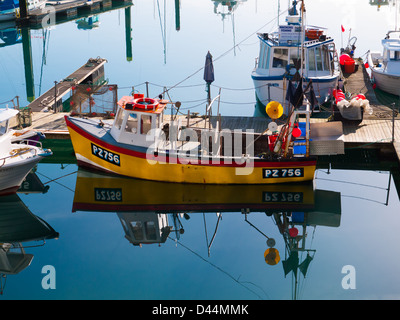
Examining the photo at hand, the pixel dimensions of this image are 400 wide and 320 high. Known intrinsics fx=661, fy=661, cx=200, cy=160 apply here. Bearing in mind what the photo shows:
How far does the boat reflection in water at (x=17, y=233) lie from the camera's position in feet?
51.7

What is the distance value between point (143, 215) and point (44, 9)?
109ft

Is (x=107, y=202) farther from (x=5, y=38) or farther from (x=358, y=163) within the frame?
(x=5, y=38)

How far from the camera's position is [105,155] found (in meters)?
20.0

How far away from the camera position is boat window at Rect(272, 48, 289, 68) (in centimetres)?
2584

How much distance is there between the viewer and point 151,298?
14367 millimetres

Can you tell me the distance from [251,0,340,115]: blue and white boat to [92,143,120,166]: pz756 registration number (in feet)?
26.3

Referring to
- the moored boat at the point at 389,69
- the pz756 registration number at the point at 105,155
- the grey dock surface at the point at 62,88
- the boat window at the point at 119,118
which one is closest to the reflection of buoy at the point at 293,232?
the pz756 registration number at the point at 105,155

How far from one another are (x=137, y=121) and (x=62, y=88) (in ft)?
30.3

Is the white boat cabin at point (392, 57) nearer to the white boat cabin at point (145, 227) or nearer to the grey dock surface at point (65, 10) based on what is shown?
the white boat cabin at point (145, 227)

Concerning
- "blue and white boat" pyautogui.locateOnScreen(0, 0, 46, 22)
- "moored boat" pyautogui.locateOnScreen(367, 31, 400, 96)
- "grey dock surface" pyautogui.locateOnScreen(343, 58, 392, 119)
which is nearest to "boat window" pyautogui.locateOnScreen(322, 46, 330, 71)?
"grey dock surface" pyautogui.locateOnScreen(343, 58, 392, 119)

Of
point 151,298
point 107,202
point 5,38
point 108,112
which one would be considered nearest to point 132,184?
point 107,202

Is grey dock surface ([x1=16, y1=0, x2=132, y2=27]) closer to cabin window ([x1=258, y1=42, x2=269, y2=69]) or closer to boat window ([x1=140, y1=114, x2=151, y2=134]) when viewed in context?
cabin window ([x1=258, y1=42, x2=269, y2=69])

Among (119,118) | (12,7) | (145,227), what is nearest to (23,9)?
(12,7)

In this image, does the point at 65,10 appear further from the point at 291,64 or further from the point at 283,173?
the point at 283,173
